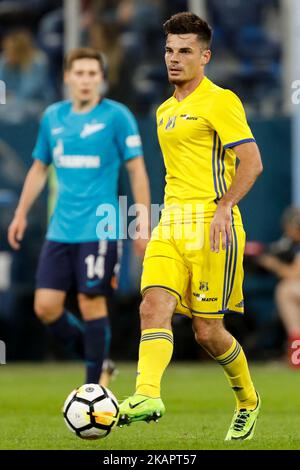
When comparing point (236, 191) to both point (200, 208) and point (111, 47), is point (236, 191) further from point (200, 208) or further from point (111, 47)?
point (111, 47)

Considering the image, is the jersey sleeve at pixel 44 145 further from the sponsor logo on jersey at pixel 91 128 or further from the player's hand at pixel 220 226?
the player's hand at pixel 220 226

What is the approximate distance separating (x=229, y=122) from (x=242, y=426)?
5.75ft

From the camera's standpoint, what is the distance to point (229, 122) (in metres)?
7.47

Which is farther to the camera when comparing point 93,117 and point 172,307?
point 93,117

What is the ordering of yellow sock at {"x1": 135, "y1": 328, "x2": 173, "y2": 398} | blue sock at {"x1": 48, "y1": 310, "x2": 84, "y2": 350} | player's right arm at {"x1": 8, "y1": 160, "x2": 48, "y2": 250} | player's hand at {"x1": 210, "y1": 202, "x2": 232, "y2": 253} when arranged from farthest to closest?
blue sock at {"x1": 48, "y1": 310, "x2": 84, "y2": 350}, player's right arm at {"x1": 8, "y1": 160, "x2": 48, "y2": 250}, player's hand at {"x1": 210, "y1": 202, "x2": 232, "y2": 253}, yellow sock at {"x1": 135, "y1": 328, "x2": 173, "y2": 398}

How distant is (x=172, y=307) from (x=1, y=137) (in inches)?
364

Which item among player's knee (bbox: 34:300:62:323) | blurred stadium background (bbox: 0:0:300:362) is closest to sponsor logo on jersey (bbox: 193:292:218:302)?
player's knee (bbox: 34:300:62:323)

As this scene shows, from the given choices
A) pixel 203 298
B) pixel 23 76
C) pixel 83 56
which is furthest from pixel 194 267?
pixel 23 76

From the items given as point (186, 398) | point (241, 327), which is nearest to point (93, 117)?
point (186, 398)

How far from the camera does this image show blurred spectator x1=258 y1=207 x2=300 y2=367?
603 inches

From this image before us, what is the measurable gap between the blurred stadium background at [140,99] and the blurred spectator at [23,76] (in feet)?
0.04

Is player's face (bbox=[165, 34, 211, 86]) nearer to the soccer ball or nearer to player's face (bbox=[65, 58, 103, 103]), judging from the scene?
the soccer ball

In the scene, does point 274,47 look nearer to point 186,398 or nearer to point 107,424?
point 186,398

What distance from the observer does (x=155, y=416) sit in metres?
7.01
